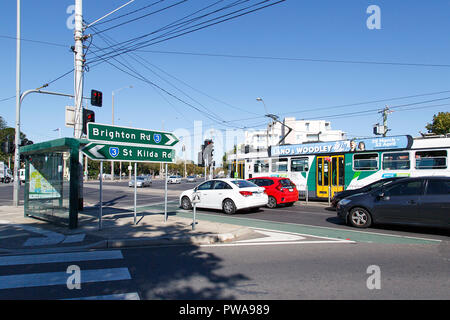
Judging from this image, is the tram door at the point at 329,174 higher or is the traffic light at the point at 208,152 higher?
the traffic light at the point at 208,152

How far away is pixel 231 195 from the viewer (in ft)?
41.3

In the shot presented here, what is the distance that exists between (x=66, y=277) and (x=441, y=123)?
121 ft

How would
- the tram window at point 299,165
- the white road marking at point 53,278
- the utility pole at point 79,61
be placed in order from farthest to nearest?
the tram window at point 299,165 → the utility pole at point 79,61 → the white road marking at point 53,278

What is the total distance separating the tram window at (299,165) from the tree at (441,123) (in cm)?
2135

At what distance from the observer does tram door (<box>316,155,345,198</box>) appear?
17.1 m

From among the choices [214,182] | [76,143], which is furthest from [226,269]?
[214,182]

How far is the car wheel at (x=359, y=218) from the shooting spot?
9242mm

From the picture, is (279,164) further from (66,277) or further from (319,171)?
(66,277)

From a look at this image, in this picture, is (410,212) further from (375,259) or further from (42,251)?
(42,251)

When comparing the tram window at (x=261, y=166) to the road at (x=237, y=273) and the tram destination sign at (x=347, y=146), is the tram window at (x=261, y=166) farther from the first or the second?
the road at (x=237, y=273)

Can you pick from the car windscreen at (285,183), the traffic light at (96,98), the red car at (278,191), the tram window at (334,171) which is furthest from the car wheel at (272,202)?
the traffic light at (96,98)

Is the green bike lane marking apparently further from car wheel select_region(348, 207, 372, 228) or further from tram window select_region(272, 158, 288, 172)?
tram window select_region(272, 158, 288, 172)
